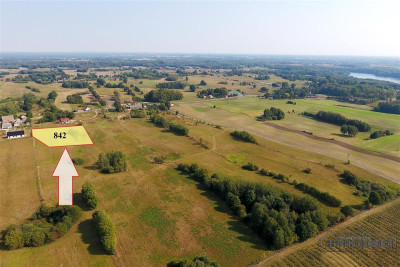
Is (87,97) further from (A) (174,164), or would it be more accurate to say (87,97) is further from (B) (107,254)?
(B) (107,254)

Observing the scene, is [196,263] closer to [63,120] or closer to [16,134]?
[16,134]

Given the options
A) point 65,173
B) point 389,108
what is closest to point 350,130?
point 389,108

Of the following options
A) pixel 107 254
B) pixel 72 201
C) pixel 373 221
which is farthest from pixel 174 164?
pixel 373 221

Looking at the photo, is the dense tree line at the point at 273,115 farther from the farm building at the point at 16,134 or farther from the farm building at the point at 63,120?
the farm building at the point at 16,134

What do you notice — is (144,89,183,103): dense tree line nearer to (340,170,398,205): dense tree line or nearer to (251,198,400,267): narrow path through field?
(340,170,398,205): dense tree line

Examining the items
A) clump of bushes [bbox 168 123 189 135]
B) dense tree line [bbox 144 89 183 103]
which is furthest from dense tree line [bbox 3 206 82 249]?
dense tree line [bbox 144 89 183 103]
